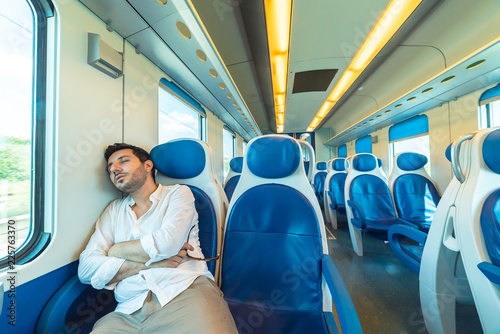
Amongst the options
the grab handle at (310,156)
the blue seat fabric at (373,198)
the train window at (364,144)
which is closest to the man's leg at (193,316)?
the grab handle at (310,156)

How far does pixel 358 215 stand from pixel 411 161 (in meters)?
1.37

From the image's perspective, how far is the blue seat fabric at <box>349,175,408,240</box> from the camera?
260 centimetres

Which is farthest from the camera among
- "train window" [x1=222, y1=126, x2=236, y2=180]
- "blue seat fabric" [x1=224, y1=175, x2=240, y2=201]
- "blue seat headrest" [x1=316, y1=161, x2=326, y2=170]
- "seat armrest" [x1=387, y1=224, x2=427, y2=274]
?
"blue seat headrest" [x1=316, y1=161, x2=326, y2=170]

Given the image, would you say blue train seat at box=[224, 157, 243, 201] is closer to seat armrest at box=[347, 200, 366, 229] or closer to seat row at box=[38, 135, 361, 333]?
seat row at box=[38, 135, 361, 333]

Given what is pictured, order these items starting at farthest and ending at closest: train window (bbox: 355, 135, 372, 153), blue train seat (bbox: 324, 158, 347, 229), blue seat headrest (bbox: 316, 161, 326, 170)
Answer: train window (bbox: 355, 135, 372, 153)
blue seat headrest (bbox: 316, 161, 326, 170)
blue train seat (bbox: 324, 158, 347, 229)

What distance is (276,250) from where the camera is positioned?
1062 millimetres

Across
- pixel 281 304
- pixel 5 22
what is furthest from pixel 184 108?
pixel 281 304

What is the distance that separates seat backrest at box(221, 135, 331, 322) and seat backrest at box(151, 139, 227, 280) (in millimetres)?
127

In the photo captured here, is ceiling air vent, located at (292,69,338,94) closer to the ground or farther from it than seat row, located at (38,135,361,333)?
farther from it

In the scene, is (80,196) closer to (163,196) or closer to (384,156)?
(163,196)

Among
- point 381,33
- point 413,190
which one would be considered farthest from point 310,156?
point 413,190

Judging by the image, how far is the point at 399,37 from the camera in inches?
78.7

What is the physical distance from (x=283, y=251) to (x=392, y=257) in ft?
7.79

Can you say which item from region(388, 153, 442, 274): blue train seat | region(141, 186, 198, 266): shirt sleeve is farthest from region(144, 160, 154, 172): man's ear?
region(388, 153, 442, 274): blue train seat
